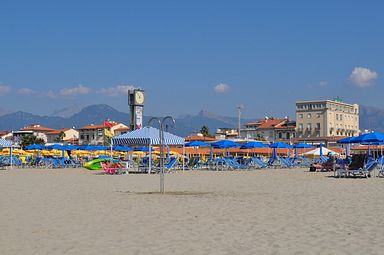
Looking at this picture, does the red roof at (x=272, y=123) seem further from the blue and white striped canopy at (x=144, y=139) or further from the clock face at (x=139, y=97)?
the blue and white striped canopy at (x=144, y=139)

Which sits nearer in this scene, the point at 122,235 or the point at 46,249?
the point at 46,249

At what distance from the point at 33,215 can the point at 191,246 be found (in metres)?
3.86

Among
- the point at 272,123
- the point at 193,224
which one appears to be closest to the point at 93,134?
the point at 272,123

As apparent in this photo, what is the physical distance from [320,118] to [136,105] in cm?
4512

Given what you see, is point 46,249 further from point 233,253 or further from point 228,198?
point 228,198

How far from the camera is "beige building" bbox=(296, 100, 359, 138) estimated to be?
105 meters

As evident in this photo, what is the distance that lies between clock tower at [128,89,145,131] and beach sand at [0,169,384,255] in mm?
58863

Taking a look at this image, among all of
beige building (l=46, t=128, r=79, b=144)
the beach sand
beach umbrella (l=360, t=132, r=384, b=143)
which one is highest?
beige building (l=46, t=128, r=79, b=144)

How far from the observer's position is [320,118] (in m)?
105

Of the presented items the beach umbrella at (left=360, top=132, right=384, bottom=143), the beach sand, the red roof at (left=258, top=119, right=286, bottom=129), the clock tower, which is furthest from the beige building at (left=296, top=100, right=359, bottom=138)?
the beach sand

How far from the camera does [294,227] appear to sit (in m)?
7.76

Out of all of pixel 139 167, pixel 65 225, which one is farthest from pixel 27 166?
pixel 65 225

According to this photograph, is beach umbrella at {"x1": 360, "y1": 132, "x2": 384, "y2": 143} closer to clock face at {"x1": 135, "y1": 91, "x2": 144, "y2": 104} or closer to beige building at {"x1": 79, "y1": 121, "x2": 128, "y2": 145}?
clock face at {"x1": 135, "y1": 91, "x2": 144, "y2": 104}

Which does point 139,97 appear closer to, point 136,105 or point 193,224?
point 136,105
